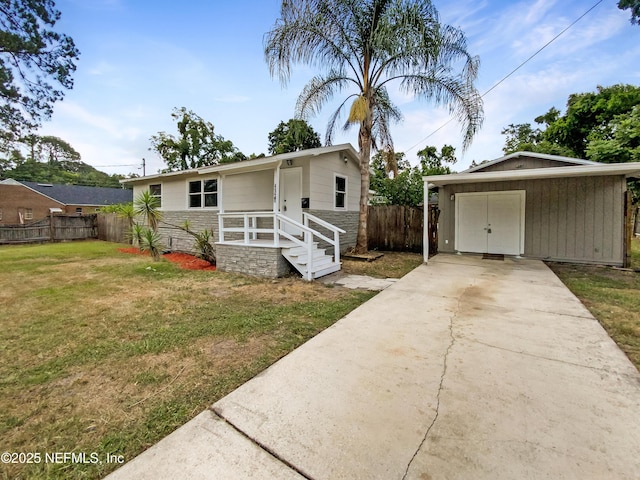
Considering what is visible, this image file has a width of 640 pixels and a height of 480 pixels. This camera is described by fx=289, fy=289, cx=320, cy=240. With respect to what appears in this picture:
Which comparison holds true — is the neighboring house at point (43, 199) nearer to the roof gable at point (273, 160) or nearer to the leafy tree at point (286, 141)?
the leafy tree at point (286, 141)

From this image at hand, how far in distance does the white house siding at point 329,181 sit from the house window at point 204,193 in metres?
4.15

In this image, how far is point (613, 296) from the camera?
17.1ft

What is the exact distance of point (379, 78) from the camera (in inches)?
347

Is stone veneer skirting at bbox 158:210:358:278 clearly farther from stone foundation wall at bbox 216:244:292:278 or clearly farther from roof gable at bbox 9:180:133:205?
roof gable at bbox 9:180:133:205

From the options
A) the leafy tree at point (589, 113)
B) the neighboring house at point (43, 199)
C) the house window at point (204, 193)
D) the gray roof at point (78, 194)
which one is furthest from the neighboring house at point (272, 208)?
the gray roof at point (78, 194)

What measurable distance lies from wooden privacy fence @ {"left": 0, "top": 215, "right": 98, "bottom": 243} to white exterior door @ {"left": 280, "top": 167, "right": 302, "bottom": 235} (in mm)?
14433

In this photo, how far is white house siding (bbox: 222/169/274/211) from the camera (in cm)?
942

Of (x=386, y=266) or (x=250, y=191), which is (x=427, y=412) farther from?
(x=250, y=191)

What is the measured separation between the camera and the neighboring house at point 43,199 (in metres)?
27.2

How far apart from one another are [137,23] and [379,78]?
24.5 ft

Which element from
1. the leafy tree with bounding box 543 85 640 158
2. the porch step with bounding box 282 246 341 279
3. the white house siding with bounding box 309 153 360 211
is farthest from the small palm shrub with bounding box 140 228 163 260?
the leafy tree with bounding box 543 85 640 158

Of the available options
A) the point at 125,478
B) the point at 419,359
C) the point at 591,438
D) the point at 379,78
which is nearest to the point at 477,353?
the point at 419,359

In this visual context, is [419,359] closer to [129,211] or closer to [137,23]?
[129,211]

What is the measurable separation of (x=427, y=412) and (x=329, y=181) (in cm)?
801
